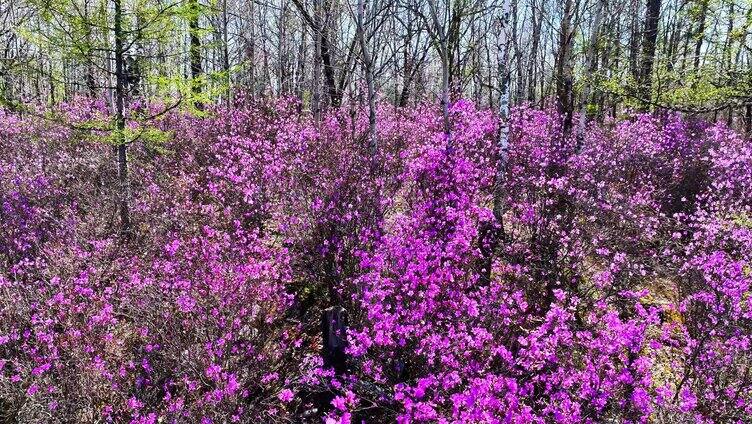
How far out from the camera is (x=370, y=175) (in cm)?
623

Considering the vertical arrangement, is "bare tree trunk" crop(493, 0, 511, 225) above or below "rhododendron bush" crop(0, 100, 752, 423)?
above

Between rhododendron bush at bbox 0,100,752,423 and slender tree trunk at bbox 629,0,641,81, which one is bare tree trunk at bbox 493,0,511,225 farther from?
slender tree trunk at bbox 629,0,641,81

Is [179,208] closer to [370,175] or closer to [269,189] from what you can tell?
[269,189]

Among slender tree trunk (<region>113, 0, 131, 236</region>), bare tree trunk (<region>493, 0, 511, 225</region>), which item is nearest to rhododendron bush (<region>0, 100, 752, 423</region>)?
slender tree trunk (<region>113, 0, 131, 236</region>)

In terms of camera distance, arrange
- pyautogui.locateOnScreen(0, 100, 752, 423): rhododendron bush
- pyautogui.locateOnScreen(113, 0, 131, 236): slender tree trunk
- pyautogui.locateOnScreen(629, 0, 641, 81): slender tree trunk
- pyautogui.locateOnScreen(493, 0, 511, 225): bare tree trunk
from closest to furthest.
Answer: pyautogui.locateOnScreen(0, 100, 752, 423): rhododendron bush < pyautogui.locateOnScreen(629, 0, 641, 81): slender tree trunk < pyautogui.locateOnScreen(113, 0, 131, 236): slender tree trunk < pyautogui.locateOnScreen(493, 0, 511, 225): bare tree trunk

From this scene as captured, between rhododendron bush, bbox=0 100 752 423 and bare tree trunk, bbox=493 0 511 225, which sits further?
bare tree trunk, bbox=493 0 511 225

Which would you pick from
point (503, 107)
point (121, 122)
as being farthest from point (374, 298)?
point (121, 122)

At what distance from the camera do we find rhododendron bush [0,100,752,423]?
11.4ft

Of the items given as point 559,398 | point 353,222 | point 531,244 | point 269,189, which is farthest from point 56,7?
point 559,398

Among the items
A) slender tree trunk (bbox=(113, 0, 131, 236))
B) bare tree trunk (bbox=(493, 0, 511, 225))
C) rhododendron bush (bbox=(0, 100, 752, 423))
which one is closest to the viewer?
rhododendron bush (bbox=(0, 100, 752, 423))

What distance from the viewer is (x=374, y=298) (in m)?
4.22

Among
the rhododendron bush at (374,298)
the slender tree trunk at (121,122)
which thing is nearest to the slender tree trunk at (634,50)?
the rhododendron bush at (374,298)

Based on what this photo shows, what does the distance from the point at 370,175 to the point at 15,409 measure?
4.41 metres

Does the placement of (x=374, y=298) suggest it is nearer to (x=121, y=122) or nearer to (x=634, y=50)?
(x=121, y=122)
